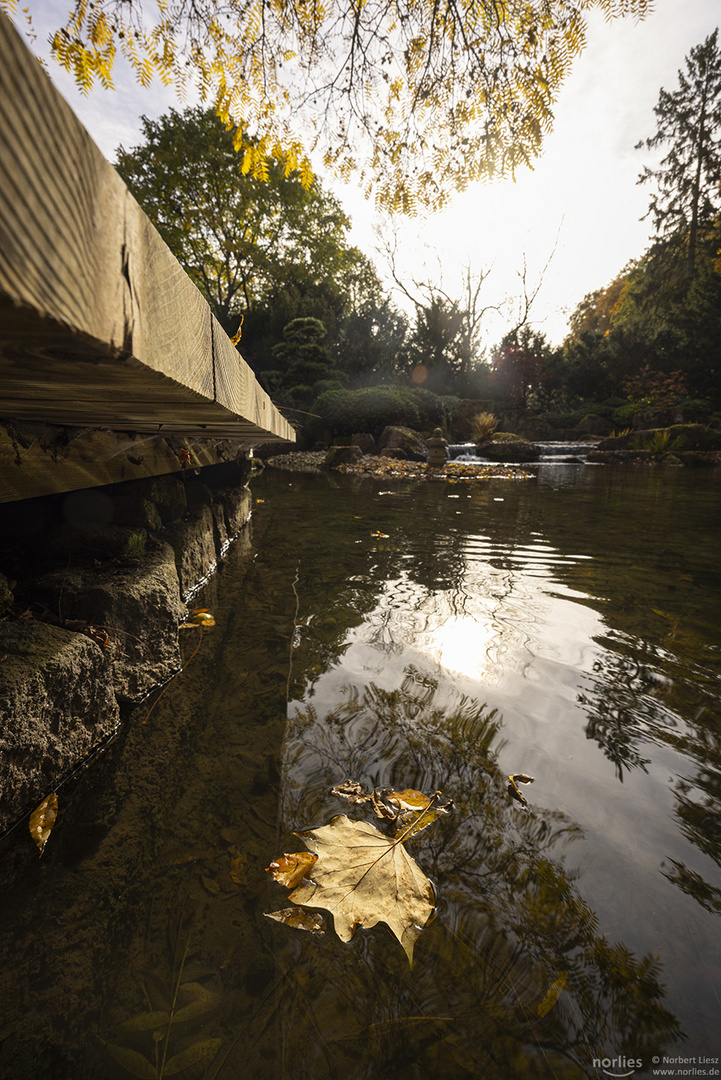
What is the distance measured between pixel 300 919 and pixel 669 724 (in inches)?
49.7

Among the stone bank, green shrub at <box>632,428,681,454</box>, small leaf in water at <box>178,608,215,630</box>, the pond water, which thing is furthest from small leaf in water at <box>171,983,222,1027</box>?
green shrub at <box>632,428,681,454</box>

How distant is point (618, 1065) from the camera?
0.65 m

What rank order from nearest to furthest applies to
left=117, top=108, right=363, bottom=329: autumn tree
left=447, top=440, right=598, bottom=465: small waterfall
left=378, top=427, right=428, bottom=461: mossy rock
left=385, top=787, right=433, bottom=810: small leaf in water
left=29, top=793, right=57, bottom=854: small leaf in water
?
1. left=29, top=793, right=57, bottom=854: small leaf in water
2. left=385, top=787, right=433, bottom=810: small leaf in water
3. left=378, top=427, right=428, bottom=461: mossy rock
4. left=447, top=440, right=598, bottom=465: small waterfall
5. left=117, top=108, right=363, bottom=329: autumn tree

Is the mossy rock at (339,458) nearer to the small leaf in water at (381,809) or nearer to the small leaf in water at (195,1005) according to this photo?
the small leaf in water at (381,809)

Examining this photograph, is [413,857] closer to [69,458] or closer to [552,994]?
[552,994]

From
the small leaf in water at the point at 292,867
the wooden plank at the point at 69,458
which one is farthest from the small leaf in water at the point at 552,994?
the wooden plank at the point at 69,458

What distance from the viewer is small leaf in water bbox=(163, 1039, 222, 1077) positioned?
635 millimetres

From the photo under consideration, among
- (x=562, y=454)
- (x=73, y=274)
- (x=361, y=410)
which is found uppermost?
(x=361, y=410)

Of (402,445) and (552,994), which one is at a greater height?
(402,445)

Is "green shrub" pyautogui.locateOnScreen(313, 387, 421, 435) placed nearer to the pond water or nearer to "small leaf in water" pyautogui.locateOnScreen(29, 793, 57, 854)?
the pond water

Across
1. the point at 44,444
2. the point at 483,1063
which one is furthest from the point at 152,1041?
the point at 44,444

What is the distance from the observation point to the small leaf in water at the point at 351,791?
43.6 inches

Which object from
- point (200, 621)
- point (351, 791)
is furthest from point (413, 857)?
point (200, 621)

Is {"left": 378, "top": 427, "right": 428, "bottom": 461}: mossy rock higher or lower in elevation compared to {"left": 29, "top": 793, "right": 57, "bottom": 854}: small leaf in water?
higher
